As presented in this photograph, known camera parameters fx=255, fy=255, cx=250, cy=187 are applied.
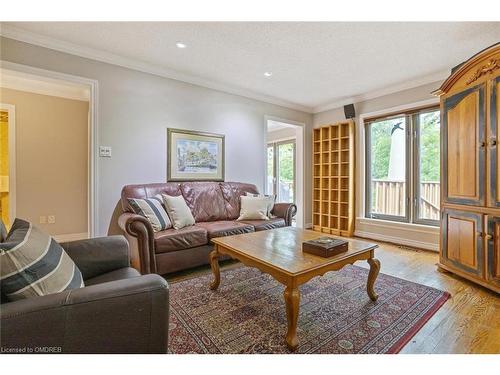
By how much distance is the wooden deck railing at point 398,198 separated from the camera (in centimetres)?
371

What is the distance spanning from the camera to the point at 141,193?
10.0ft

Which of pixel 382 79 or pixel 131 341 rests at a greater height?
pixel 382 79

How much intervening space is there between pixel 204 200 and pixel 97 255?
1.95 m

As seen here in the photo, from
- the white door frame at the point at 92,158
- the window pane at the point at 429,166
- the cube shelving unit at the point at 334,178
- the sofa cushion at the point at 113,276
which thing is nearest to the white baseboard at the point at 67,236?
the white door frame at the point at 92,158

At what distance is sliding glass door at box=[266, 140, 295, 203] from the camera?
614 centimetres

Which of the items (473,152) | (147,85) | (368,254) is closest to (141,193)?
(147,85)

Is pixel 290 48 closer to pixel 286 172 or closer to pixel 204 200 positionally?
pixel 204 200

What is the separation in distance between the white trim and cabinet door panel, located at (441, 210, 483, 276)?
5501 mm

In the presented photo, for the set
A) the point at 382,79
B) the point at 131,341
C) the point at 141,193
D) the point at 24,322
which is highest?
the point at 382,79

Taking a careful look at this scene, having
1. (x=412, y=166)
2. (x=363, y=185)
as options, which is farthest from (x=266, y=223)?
(x=412, y=166)
